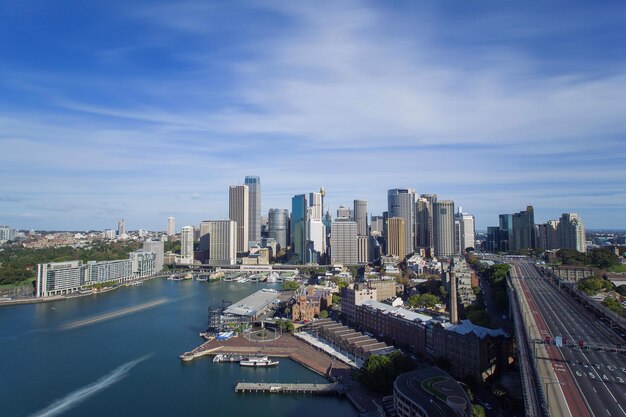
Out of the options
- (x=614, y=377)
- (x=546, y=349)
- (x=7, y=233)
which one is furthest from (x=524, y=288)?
(x=7, y=233)

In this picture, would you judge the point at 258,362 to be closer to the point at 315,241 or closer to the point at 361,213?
the point at 315,241

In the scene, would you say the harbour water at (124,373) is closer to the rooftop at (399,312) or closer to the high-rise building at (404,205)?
the rooftop at (399,312)

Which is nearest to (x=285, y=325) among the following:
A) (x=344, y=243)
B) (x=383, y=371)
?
(x=383, y=371)

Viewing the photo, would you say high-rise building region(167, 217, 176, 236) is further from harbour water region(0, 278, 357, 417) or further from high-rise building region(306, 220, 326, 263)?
harbour water region(0, 278, 357, 417)

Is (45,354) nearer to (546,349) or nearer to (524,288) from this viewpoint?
(546,349)

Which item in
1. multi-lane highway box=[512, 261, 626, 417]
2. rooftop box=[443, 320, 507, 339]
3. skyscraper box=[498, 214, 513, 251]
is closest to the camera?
multi-lane highway box=[512, 261, 626, 417]

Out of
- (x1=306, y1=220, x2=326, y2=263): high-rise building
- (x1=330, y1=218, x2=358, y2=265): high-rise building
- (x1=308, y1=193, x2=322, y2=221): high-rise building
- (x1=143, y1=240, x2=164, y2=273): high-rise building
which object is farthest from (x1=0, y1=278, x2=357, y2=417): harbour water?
(x1=308, y1=193, x2=322, y2=221): high-rise building

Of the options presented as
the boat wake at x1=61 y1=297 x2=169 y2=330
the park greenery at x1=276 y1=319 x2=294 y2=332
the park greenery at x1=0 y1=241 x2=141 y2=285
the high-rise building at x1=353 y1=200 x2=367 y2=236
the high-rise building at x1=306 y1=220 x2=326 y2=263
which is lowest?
the boat wake at x1=61 y1=297 x2=169 y2=330
